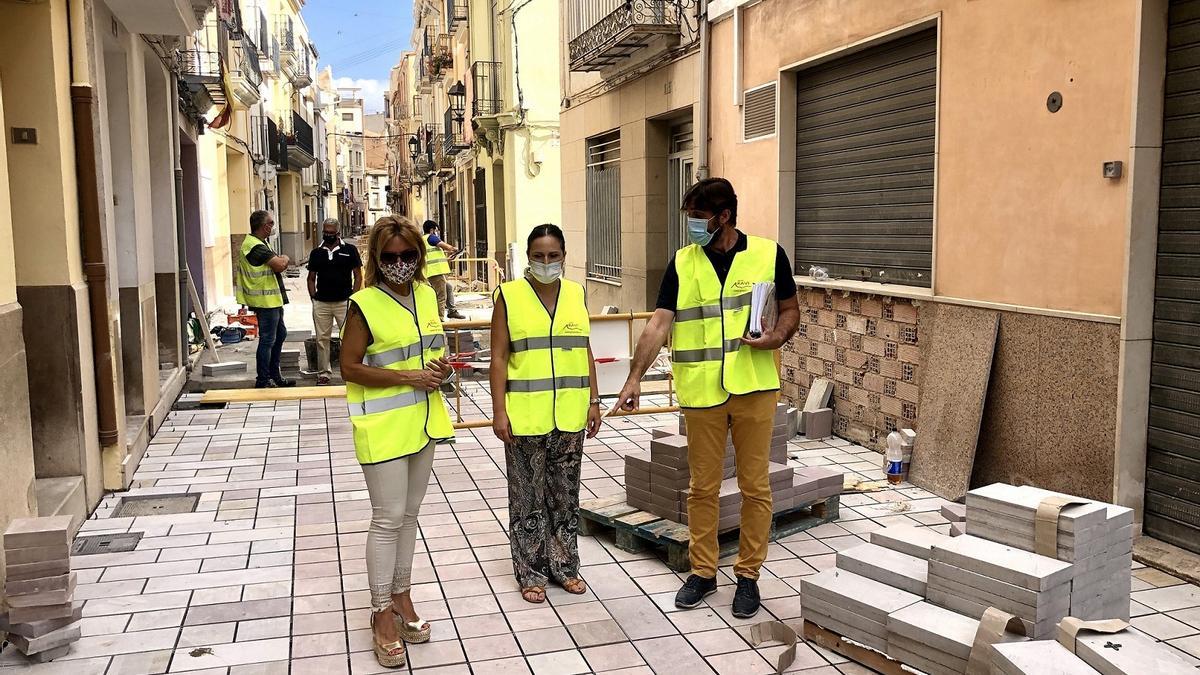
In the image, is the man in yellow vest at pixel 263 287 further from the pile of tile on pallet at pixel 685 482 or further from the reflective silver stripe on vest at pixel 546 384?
the reflective silver stripe on vest at pixel 546 384

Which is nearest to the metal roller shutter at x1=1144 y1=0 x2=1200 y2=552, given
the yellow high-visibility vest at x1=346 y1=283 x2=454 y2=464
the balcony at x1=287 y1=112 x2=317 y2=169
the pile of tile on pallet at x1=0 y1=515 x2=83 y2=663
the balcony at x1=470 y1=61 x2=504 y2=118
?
the yellow high-visibility vest at x1=346 y1=283 x2=454 y2=464

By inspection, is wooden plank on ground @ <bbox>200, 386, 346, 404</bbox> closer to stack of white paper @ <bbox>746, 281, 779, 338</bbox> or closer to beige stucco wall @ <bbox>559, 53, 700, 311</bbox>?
beige stucco wall @ <bbox>559, 53, 700, 311</bbox>

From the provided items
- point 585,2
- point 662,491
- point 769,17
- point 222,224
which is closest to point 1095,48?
point 662,491

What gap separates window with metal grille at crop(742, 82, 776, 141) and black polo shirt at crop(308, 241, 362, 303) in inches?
178

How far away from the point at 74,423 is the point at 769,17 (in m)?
6.96

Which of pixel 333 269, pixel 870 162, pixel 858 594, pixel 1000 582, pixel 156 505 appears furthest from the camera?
pixel 333 269

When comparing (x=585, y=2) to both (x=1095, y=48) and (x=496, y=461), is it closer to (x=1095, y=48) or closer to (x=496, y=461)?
(x=496, y=461)

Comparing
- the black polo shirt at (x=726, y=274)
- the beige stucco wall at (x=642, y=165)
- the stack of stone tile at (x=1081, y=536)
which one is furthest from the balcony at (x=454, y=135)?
the stack of stone tile at (x=1081, y=536)

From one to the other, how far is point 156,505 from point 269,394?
13.4 ft

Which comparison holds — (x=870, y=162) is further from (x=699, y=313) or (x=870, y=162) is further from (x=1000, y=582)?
(x=1000, y=582)

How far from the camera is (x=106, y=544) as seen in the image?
578 centimetres

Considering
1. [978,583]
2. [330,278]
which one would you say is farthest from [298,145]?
[978,583]

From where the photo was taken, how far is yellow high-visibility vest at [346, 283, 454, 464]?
4109mm

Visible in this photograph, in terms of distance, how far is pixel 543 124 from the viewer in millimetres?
23328
